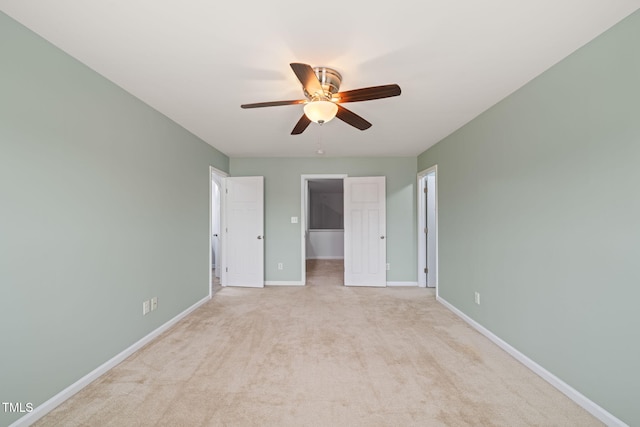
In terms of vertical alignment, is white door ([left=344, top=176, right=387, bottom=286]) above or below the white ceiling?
below

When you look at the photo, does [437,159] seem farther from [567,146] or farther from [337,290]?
[337,290]

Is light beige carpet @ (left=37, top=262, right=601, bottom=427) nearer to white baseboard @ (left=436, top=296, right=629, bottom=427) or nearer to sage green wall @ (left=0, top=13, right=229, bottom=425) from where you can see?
white baseboard @ (left=436, top=296, right=629, bottom=427)

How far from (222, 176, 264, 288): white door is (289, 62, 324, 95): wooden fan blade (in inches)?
122

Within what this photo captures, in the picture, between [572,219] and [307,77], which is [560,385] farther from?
[307,77]

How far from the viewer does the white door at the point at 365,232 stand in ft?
15.6

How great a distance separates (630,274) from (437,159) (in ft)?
9.16

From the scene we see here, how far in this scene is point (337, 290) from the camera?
4.54 metres

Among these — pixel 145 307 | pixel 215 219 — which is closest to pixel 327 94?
pixel 145 307

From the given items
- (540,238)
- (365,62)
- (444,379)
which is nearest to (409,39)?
(365,62)

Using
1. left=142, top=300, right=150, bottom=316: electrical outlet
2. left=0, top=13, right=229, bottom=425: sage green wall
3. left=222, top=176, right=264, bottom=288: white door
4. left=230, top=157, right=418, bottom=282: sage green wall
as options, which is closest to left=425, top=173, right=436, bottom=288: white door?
left=230, top=157, right=418, bottom=282: sage green wall

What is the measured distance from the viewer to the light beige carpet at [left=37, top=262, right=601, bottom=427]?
1.68 metres

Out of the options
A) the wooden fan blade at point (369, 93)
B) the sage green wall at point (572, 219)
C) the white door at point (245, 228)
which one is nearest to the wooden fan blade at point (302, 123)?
the wooden fan blade at point (369, 93)

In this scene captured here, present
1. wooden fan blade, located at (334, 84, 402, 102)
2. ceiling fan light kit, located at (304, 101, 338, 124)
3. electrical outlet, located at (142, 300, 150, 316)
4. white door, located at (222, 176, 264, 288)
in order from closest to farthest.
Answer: wooden fan blade, located at (334, 84, 402, 102) < ceiling fan light kit, located at (304, 101, 338, 124) < electrical outlet, located at (142, 300, 150, 316) < white door, located at (222, 176, 264, 288)

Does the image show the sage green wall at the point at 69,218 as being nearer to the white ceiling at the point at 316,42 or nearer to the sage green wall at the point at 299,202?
the white ceiling at the point at 316,42
